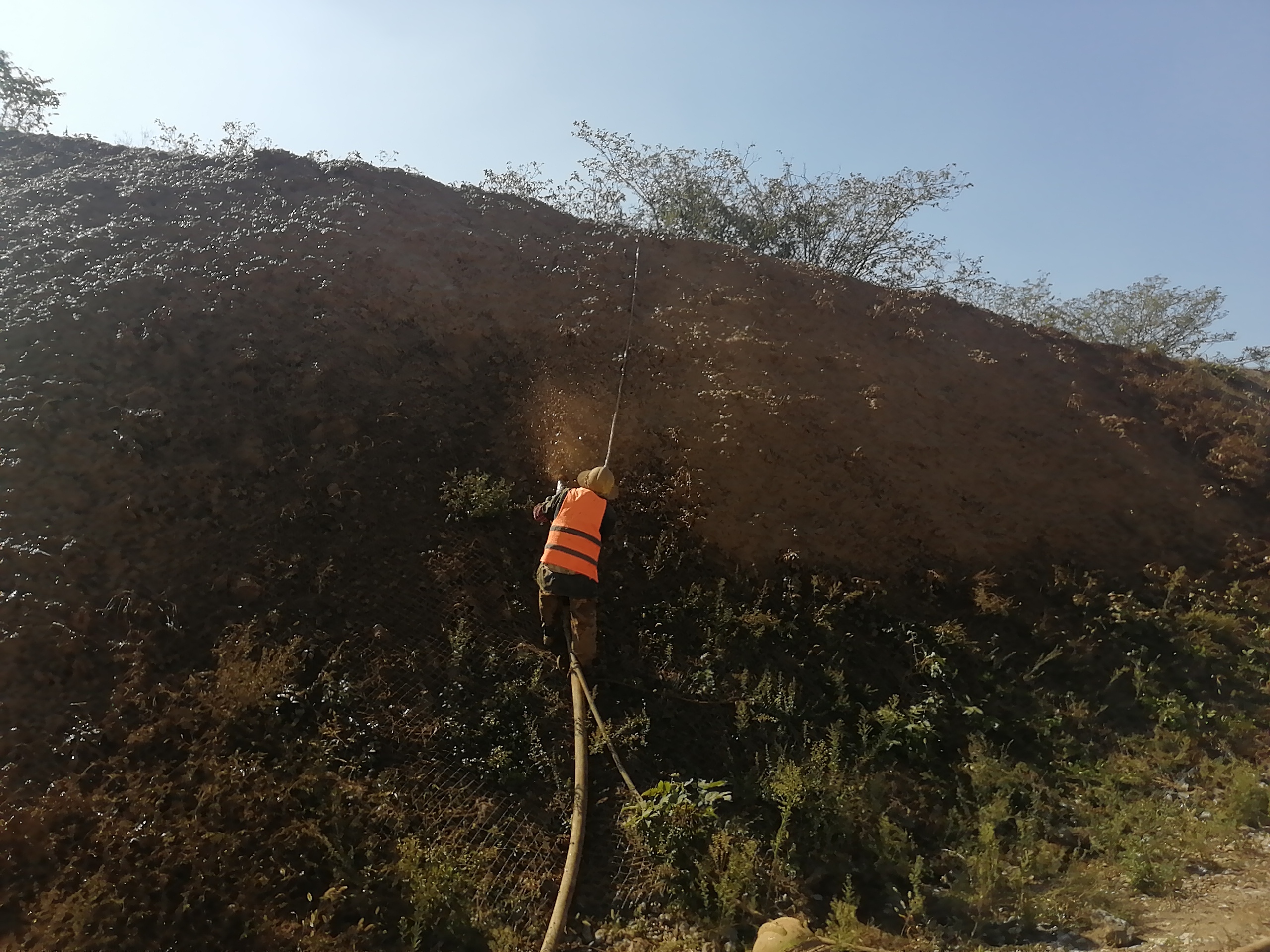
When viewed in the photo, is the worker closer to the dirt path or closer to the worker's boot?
the worker's boot

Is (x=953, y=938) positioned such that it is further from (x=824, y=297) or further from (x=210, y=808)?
(x=824, y=297)

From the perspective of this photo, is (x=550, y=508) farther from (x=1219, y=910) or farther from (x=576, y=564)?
(x=1219, y=910)

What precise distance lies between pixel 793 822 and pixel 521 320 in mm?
5660

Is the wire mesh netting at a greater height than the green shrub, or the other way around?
the green shrub

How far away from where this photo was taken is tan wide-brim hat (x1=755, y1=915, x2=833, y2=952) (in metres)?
3.73

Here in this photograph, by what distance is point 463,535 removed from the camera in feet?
20.5

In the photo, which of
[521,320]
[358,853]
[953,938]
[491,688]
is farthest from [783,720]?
[521,320]

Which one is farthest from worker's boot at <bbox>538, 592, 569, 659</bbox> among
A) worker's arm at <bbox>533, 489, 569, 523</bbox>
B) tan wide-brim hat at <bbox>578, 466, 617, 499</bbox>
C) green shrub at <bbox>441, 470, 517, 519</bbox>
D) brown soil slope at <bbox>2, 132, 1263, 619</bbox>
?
brown soil slope at <bbox>2, 132, 1263, 619</bbox>

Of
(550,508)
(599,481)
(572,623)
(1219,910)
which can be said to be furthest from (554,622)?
(1219,910)

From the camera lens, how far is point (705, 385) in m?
8.00

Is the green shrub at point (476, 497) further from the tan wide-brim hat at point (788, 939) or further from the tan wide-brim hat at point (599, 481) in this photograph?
the tan wide-brim hat at point (788, 939)

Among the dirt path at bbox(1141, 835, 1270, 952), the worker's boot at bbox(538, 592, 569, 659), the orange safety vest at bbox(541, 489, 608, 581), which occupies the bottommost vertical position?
the dirt path at bbox(1141, 835, 1270, 952)

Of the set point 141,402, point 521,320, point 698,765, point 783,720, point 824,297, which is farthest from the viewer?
point 824,297

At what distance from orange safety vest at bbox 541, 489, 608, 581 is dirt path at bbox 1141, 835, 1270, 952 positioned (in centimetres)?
365
